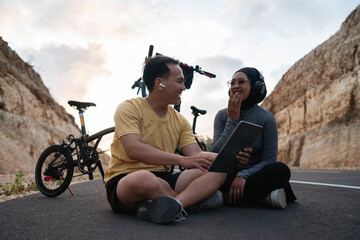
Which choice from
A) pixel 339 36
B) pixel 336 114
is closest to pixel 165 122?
pixel 336 114

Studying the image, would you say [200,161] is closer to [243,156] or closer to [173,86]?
[243,156]

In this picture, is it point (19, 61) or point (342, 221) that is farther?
point (19, 61)

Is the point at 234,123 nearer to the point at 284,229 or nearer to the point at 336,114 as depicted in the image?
the point at 284,229

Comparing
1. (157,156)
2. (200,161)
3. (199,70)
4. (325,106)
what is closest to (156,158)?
(157,156)

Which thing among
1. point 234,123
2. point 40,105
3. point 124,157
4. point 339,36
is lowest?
point 124,157

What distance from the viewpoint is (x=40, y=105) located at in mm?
16266

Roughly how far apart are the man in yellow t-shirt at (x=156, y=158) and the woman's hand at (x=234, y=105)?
0.50m

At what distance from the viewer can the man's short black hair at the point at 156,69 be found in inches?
122

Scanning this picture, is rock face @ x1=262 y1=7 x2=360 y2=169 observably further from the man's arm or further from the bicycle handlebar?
the man's arm

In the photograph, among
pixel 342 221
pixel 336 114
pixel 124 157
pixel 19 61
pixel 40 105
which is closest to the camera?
pixel 342 221

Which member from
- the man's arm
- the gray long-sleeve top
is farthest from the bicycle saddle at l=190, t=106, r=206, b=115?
the man's arm

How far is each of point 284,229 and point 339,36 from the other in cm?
2715

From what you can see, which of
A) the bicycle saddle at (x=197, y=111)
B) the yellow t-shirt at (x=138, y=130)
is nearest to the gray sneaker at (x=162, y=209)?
the yellow t-shirt at (x=138, y=130)

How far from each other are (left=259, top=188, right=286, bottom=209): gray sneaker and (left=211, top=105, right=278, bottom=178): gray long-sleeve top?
0.29 metres
